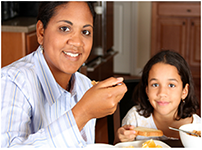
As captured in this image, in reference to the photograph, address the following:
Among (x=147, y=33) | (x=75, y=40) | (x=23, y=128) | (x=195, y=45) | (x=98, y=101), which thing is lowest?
(x=195, y=45)

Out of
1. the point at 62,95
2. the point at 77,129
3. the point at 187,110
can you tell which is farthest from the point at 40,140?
the point at 187,110

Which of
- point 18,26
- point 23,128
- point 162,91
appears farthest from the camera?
point 18,26

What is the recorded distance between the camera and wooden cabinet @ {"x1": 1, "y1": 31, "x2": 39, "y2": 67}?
6.37 feet

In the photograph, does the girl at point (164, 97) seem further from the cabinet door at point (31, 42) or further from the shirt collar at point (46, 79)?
the cabinet door at point (31, 42)

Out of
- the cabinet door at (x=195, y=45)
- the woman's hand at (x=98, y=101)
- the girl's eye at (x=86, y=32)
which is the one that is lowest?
the cabinet door at (x=195, y=45)

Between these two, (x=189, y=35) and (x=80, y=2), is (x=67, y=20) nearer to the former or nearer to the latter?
(x=80, y=2)

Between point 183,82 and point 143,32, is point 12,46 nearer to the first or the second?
point 183,82

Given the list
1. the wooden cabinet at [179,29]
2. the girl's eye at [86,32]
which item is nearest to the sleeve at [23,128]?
the girl's eye at [86,32]

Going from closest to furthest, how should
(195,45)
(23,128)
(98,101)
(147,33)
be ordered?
(98,101) < (23,128) < (195,45) < (147,33)

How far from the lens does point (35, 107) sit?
0.91 m

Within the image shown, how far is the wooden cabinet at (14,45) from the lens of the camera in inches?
76.4

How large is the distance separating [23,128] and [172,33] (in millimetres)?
3594

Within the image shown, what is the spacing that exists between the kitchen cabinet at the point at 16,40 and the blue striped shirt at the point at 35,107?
0.90m

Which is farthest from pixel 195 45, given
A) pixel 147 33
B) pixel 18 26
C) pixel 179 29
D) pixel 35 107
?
pixel 35 107
